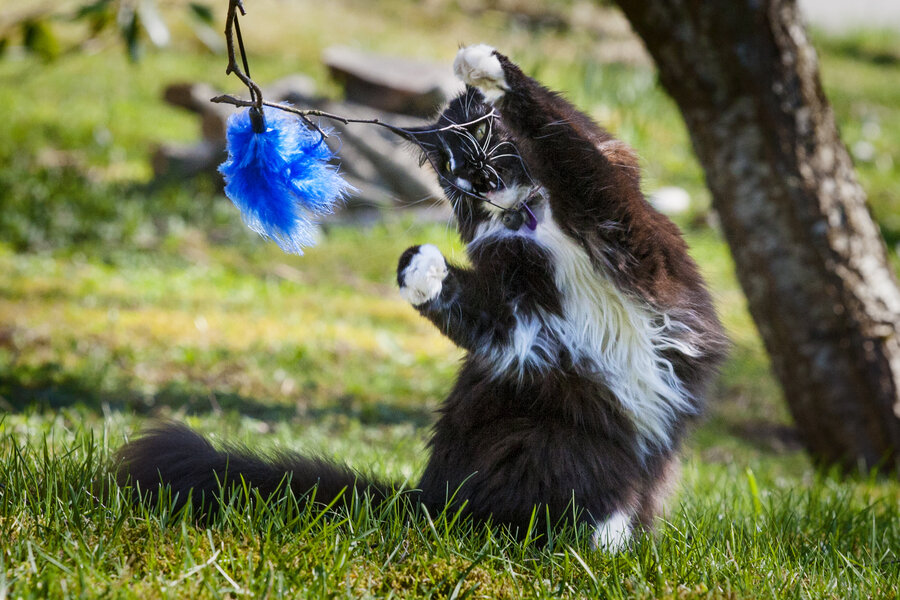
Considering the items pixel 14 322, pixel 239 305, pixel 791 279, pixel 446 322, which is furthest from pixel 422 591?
pixel 239 305

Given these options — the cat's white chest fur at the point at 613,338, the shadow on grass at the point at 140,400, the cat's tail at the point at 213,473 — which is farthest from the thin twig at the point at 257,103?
the shadow on grass at the point at 140,400

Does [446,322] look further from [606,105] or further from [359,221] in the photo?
[606,105]

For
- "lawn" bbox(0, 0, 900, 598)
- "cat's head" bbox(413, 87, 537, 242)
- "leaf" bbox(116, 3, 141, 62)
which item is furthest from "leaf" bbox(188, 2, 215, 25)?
"cat's head" bbox(413, 87, 537, 242)

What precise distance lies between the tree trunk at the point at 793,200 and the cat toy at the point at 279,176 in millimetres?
2317

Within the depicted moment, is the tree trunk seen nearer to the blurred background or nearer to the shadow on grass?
the blurred background

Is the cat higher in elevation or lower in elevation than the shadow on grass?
higher

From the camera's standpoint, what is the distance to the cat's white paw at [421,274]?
7.27ft

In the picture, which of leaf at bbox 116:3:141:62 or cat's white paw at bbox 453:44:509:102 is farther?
leaf at bbox 116:3:141:62

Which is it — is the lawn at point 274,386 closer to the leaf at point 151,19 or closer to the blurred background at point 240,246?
the blurred background at point 240,246

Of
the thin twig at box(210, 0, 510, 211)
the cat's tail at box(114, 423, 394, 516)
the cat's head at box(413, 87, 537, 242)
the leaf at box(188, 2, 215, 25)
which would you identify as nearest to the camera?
the thin twig at box(210, 0, 510, 211)

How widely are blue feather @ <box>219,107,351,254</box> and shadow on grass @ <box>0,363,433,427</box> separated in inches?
79.3

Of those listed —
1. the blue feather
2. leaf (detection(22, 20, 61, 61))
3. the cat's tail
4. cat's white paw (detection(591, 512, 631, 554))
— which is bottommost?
the cat's tail

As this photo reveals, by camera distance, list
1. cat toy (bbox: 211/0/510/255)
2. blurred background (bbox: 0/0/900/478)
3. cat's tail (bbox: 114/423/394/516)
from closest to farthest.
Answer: cat toy (bbox: 211/0/510/255), cat's tail (bbox: 114/423/394/516), blurred background (bbox: 0/0/900/478)

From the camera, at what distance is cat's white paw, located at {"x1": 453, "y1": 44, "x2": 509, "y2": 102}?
93.0 inches
